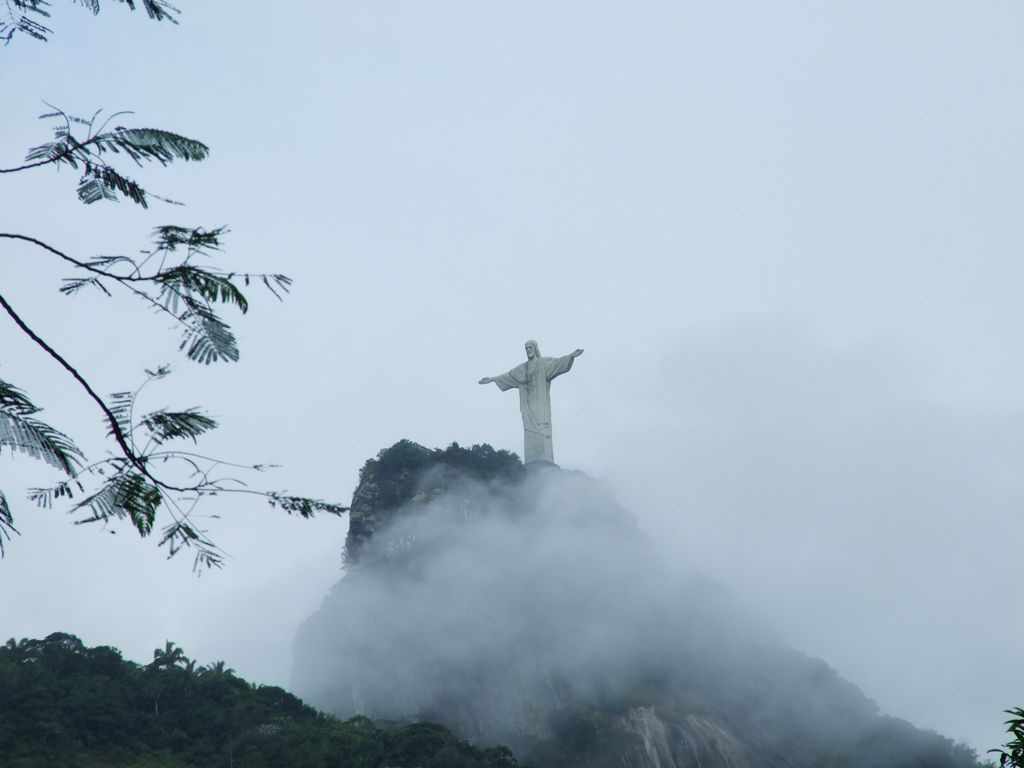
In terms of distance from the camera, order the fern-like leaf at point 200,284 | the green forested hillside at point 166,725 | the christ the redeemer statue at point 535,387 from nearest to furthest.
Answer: the fern-like leaf at point 200,284 → the green forested hillside at point 166,725 → the christ the redeemer statue at point 535,387

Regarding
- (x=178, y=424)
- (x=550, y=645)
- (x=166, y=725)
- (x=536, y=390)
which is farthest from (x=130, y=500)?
(x=536, y=390)

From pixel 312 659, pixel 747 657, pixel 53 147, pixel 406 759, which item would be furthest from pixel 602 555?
pixel 53 147

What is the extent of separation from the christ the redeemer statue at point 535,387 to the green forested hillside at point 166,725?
42.2 ft

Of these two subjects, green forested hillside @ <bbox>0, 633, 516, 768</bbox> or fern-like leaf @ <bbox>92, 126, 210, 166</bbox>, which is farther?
green forested hillside @ <bbox>0, 633, 516, 768</bbox>

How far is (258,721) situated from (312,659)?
8.48 m

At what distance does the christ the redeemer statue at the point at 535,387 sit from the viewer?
161 ft

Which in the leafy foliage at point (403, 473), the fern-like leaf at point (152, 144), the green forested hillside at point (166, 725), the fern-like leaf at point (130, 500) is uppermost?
the leafy foliage at point (403, 473)

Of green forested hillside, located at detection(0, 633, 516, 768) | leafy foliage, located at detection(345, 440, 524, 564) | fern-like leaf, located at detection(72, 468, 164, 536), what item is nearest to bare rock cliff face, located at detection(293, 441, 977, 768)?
leafy foliage, located at detection(345, 440, 524, 564)

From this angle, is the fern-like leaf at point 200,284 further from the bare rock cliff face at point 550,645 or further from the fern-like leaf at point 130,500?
the bare rock cliff face at point 550,645

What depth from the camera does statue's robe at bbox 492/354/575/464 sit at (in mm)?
48938

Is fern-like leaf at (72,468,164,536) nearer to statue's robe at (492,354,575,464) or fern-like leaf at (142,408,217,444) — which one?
fern-like leaf at (142,408,217,444)

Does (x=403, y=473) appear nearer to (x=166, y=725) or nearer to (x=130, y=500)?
(x=166, y=725)


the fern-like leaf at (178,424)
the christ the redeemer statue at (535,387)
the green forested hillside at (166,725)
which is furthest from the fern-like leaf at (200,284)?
the christ the redeemer statue at (535,387)

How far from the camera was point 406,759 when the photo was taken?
120 feet
